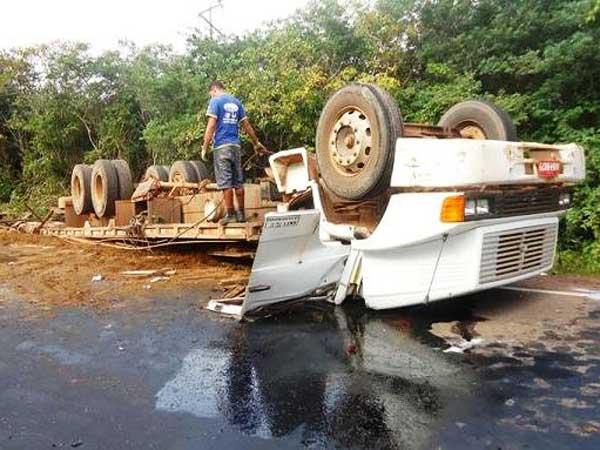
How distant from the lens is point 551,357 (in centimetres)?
346

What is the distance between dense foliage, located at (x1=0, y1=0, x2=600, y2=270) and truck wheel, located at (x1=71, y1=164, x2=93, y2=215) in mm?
2388

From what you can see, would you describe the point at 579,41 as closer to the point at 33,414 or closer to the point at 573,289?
the point at 573,289

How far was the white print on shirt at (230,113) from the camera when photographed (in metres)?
5.94

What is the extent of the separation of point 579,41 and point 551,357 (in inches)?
226

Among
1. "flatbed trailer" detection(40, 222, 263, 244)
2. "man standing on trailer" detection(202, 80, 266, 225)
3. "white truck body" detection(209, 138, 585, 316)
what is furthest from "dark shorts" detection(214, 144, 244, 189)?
"white truck body" detection(209, 138, 585, 316)

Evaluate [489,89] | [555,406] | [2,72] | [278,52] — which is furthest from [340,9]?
[2,72]

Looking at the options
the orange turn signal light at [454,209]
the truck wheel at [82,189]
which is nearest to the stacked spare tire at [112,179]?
the truck wheel at [82,189]

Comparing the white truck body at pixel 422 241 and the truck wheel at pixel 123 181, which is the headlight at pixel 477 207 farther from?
the truck wheel at pixel 123 181

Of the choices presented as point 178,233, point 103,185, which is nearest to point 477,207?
point 178,233

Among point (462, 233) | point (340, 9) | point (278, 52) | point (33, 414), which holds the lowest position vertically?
point (33, 414)

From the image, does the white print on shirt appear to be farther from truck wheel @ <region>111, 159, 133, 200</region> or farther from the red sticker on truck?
truck wheel @ <region>111, 159, 133, 200</region>

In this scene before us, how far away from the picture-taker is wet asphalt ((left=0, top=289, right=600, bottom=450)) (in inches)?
102

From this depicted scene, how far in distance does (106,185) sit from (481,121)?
6.17 meters

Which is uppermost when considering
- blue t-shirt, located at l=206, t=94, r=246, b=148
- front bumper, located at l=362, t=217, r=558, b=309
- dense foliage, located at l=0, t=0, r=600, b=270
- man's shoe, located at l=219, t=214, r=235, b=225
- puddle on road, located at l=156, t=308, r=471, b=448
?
dense foliage, located at l=0, t=0, r=600, b=270
